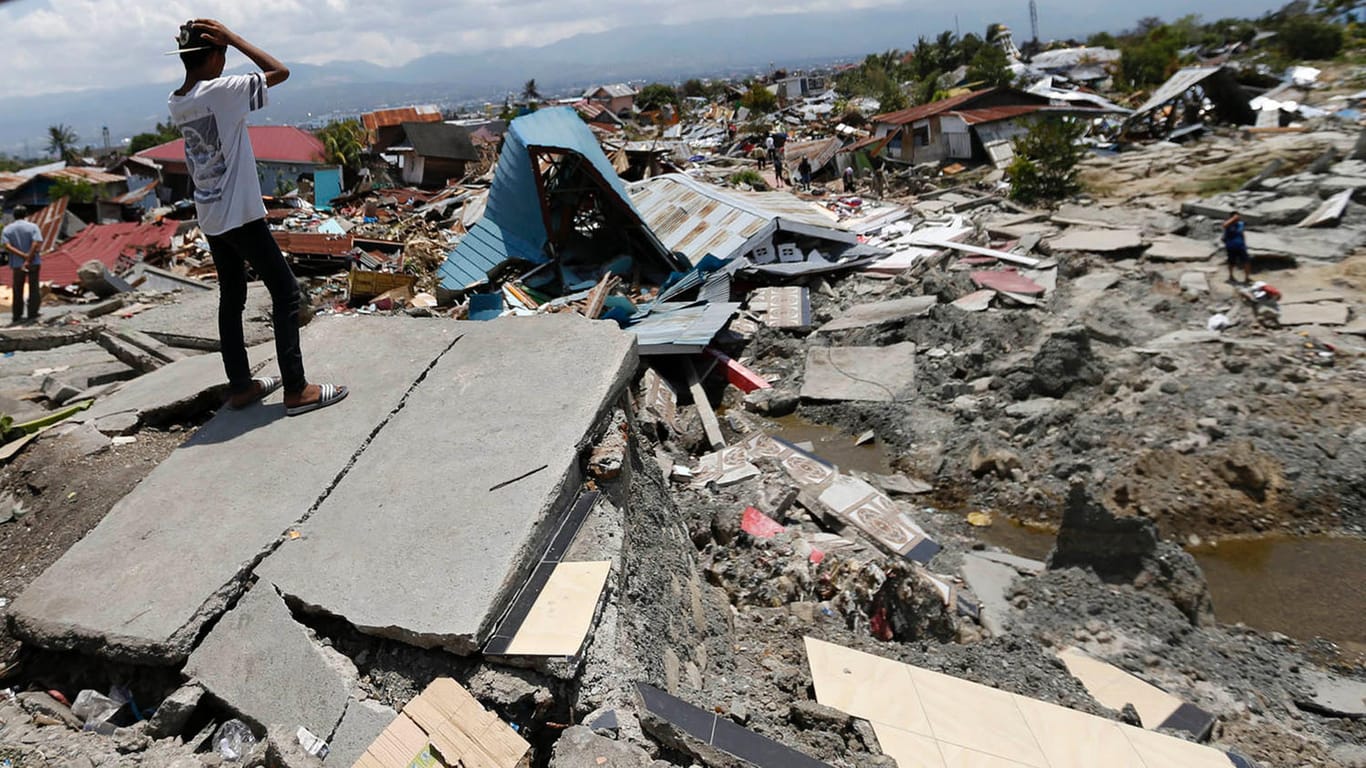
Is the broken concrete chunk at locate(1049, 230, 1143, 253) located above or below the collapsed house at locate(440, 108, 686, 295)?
below

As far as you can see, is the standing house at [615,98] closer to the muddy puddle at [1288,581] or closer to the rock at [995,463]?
the rock at [995,463]

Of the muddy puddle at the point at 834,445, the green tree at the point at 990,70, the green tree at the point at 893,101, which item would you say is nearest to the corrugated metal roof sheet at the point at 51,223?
the muddy puddle at the point at 834,445

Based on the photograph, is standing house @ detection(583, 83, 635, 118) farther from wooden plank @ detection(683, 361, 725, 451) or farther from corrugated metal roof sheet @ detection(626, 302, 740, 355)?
wooden plank @ detection(683, 361, 725, 451)

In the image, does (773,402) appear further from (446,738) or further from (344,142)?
(344,142)

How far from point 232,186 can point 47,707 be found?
6.43ft

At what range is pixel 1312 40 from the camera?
101 feet

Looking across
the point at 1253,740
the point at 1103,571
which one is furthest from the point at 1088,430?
the point at 1253,740

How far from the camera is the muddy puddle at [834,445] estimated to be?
7.21m

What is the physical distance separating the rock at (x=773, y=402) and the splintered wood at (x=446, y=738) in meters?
6.26

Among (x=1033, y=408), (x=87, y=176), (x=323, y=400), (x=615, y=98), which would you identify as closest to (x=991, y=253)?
(x=1033, y=408)

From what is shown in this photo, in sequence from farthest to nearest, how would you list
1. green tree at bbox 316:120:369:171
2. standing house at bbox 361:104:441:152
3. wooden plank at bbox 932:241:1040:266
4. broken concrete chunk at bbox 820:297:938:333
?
standing house at bbox 361:104:441:152 < green tree at bbox 316:120:369:171 < wooden plank at bbox 932:241:1040:266 < broken concrete chunk at bbox 820:297:938:333

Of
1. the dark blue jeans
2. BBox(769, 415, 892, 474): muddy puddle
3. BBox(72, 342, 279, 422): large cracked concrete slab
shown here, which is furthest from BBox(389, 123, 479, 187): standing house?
the dark blue jeans

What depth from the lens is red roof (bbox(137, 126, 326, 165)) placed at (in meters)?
26.9

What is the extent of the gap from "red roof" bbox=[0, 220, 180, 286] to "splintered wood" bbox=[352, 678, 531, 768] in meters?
13.7
